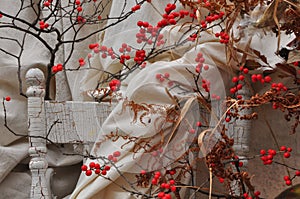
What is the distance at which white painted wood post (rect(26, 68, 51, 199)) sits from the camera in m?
1.20

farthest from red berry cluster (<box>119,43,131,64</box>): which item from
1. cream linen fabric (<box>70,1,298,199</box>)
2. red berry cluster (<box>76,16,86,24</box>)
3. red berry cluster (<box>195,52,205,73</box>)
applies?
red berry cluster (<box>76,16,86,24</box>)

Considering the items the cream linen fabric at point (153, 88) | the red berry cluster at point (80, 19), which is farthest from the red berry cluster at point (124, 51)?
the red berry cluster at point (80, 19)

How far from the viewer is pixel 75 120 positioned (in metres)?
1.20

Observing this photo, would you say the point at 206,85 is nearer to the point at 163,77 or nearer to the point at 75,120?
the point at 163,77

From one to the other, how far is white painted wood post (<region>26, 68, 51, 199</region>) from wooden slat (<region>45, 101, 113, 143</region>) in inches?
0.8

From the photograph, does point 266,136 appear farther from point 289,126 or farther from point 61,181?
point 61,181

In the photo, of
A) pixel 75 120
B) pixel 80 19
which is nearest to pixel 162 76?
pixel 75 120

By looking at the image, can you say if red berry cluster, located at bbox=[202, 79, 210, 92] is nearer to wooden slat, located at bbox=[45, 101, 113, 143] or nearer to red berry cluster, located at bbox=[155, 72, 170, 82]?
red berry cluster, located at bbox=[155, 72, 170, 82]

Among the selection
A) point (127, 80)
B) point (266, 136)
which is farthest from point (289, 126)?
point (127, 80)

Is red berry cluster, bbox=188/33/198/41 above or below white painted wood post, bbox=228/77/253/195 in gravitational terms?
above

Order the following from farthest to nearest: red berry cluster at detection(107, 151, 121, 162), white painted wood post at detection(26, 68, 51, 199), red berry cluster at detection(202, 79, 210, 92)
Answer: white painted wood post at detection(26, 68, 51, 199) < red berry cluster at detection(107, 151, 121, 162) < red berry cluster at detection(202, 79, 210, 92)

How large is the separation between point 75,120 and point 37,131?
3.1 inches

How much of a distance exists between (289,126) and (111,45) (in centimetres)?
37

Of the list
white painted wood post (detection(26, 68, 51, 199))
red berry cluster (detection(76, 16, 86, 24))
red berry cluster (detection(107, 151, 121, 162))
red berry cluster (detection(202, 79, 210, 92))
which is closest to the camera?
red berry cluster (detection(202, 79, 210, 92))
